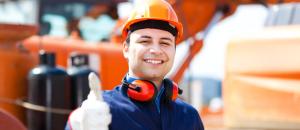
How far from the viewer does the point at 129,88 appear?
1889mm

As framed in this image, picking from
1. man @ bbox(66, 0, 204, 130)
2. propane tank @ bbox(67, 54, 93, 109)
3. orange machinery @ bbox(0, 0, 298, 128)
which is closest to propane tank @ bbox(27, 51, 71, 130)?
propane tank @ bbox(67, 54, 93, 109)

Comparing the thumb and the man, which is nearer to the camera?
the thumb

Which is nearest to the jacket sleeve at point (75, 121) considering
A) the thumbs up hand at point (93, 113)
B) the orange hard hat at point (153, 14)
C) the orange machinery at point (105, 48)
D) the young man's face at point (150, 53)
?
the thumbs up hand at point (93, 113)

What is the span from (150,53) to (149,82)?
0.32 ft

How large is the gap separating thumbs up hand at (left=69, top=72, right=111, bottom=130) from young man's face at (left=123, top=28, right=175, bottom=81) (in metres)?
0.22

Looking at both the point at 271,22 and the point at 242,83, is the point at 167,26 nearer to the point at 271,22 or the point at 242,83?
the point at 242,83

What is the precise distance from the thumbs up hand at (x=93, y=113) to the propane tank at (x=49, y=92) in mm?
2427

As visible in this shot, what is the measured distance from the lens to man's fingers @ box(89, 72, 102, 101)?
1.69 meters

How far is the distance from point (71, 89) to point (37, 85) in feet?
0.83

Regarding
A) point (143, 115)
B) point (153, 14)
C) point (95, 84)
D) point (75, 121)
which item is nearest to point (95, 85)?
point (95, 84)

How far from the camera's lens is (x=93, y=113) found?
168cm

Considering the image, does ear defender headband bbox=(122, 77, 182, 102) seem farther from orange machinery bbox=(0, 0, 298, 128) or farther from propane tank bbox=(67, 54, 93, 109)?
→ orange machinery bbox=(0, 0, 298, 128)

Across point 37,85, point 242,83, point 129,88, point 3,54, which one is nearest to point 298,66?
point 242,83

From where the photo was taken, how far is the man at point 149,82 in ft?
6.11
